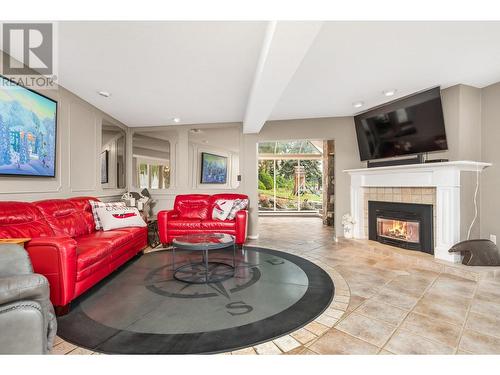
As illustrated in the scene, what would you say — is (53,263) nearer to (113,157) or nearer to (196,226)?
(196,226)

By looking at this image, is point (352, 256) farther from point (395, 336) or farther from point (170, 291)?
point (170, 291)

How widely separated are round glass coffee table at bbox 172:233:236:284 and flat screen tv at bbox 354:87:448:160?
2.97 m

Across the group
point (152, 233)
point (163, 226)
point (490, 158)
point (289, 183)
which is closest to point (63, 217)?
point (163, 226)

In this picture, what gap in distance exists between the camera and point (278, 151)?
9.36 m

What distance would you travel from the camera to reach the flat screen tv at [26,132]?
2393mm

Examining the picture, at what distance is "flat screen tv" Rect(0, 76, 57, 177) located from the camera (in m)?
2.39

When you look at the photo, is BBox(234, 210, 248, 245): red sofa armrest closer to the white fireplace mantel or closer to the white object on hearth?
the white object on hearth

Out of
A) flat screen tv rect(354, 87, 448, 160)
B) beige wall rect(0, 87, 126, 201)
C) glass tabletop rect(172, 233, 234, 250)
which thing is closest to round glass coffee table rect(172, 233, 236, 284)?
glass tabletop rect(172, 233, 234, 250)

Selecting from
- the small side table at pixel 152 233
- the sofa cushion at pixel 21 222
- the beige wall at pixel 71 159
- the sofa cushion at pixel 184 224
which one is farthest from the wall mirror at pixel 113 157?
the sofa cushion at pixel 21 222

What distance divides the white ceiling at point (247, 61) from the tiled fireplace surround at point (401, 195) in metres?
1.44

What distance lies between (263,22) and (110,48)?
1.50 metres

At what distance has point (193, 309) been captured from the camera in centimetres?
204

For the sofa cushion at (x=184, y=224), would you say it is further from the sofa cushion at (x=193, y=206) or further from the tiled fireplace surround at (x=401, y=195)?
the tiled fireplace surround at (x=401, y=195)
